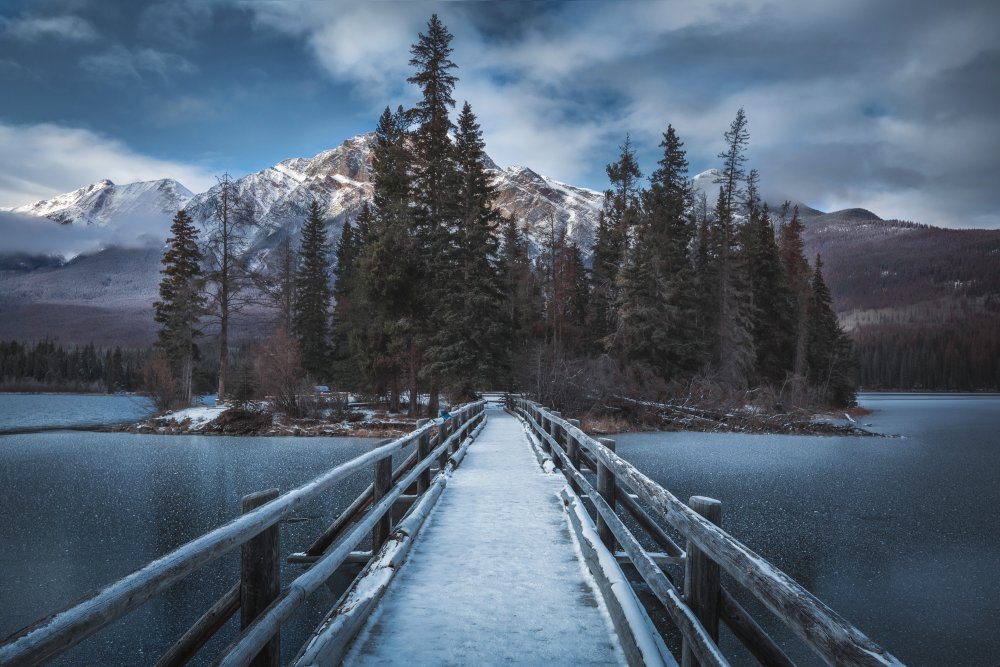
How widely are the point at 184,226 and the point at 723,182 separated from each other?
39.4 m

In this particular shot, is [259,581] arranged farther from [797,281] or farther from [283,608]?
[797,281]

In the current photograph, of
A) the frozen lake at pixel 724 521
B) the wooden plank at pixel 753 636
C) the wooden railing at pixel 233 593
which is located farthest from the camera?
the frozen lake at pixel 724 521

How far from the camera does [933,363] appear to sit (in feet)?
364

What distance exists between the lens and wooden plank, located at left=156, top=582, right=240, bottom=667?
2.48 m

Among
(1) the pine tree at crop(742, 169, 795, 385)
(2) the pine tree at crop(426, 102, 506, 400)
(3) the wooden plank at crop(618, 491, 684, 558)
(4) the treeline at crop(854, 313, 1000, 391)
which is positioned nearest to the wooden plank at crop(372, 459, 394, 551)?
(3) the wooden plank at crop(618, 491, 684, 558)

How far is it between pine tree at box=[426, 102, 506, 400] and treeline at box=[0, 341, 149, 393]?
80.2 meters

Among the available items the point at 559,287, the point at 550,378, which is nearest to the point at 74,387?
the point at 559,287

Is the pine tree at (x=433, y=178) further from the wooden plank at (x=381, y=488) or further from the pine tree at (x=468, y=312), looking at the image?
the wooden plank at (x=381, y=488)

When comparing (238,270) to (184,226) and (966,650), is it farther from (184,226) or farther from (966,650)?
(966,650)

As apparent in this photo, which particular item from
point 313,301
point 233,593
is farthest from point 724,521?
point 313,301

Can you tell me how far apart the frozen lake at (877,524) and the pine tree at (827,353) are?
20003 mm

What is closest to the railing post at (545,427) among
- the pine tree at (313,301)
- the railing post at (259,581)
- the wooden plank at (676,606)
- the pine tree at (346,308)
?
the wooden plank at (676,606)

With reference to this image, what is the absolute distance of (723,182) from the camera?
39562mm

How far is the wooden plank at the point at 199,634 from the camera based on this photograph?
2.48 m
